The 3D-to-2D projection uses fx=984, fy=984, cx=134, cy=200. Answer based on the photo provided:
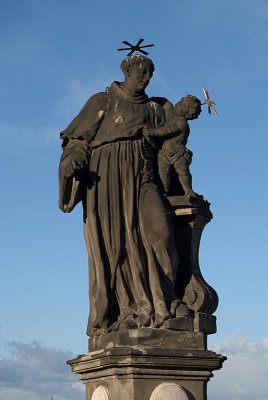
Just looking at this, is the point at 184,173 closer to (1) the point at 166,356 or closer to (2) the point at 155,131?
(2) the point at 155,131

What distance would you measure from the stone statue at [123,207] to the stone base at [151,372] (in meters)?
0.48

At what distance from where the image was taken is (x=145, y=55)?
1337cm

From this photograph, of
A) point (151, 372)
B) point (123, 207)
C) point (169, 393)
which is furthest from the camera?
point (123, 207)

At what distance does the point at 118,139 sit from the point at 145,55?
4.25ft

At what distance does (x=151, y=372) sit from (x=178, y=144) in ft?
10.3

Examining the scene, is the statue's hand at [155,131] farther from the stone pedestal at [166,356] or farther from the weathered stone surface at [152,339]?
the weathered stone surface at [152,339]

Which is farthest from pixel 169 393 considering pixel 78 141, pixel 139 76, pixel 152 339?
pixel 139 76

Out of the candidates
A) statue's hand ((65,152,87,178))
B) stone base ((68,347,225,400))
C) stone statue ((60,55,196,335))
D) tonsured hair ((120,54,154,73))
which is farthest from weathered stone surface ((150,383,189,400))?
tonsured hair ((120,54,154,73))

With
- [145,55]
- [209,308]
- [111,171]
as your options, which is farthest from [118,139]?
[209,308]

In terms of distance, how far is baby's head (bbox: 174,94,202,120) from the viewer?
13211mm

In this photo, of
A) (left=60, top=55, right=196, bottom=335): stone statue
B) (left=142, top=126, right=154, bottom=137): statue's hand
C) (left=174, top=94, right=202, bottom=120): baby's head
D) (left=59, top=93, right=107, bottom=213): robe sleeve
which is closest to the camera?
(left=60, top=55, right=196, bottom=335): stone statue

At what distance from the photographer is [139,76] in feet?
43.4

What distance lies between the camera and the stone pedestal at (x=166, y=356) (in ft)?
38.7

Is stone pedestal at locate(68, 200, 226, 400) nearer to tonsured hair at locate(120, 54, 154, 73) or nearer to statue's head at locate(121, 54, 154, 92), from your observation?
statue's head at locate(121, 54, 154, 92)
